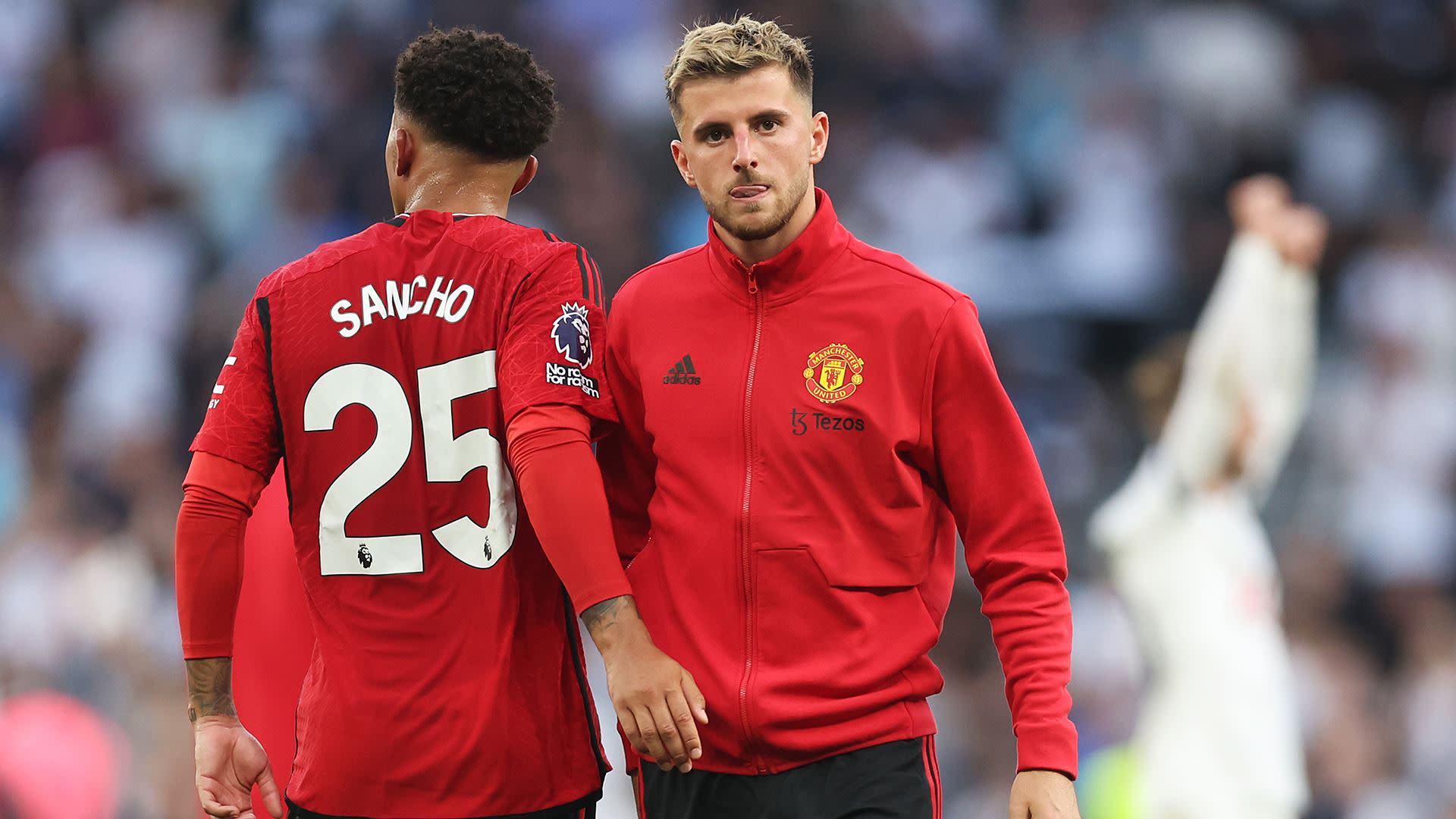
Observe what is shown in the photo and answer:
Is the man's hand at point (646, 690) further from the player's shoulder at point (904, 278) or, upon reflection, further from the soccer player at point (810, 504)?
the player's shoulder at point (904, 278)

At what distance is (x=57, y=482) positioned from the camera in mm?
8406

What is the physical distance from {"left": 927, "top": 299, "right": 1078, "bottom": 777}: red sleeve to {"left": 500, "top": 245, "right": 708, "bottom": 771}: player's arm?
55cm

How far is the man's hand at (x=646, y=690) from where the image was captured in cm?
263

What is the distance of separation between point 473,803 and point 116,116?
7.91 metres

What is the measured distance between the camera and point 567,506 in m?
2.67

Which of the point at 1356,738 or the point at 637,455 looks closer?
the point at 637,455

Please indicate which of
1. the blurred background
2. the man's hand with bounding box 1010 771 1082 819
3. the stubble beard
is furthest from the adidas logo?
the blurred background

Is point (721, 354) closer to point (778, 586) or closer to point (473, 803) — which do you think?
point (778, 586)

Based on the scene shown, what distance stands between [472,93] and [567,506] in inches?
30.4

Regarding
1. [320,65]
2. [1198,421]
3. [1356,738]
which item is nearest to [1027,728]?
[1198,421]

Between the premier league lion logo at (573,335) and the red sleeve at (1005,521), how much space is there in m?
0.59

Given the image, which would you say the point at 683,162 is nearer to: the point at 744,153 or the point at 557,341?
the point at 744,153

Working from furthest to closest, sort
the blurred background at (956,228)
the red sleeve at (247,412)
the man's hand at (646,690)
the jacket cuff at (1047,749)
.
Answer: the blurred background at (956,228)
the red sleeve at (247,412)
the jacket cuff at (1047,749)
the man's hand at (646,690)

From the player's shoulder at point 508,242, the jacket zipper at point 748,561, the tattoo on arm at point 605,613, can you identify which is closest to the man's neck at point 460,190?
the player's shoulder at point 508,242
